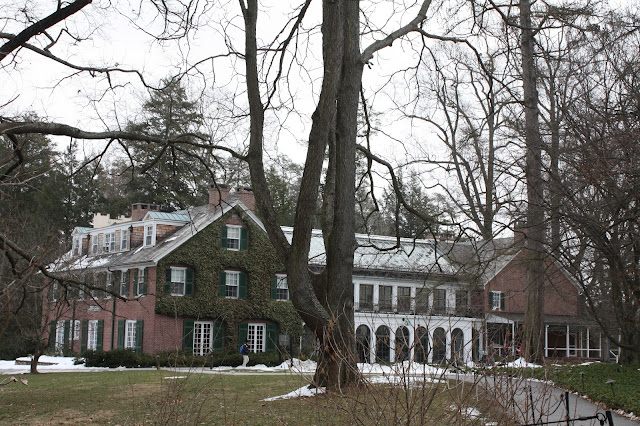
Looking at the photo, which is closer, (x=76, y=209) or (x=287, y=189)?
(x=76, y=209)

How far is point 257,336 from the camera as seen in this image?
35.9m

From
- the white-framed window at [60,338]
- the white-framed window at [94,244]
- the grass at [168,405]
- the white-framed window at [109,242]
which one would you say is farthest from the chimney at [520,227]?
the white-framed window at [60,338]

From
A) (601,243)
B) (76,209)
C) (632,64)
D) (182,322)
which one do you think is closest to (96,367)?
(182,322)

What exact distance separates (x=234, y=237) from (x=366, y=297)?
906 centimetres

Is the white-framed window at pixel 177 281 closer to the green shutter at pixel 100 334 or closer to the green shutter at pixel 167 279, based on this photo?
the green shutter at pixel 167 279

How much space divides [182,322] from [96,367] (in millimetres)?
4165

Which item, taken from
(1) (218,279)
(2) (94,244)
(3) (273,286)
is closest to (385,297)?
(3) (273,286)

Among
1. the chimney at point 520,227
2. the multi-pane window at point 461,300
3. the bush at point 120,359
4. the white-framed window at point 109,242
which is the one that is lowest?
the bush at point 120,359

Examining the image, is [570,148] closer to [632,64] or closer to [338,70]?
[632,64]

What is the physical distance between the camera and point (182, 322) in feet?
107

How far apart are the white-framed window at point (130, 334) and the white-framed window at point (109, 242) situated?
5949 mm

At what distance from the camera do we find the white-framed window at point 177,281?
1343 inches

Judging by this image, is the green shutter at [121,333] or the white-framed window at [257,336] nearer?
the green shutter at [121,333]

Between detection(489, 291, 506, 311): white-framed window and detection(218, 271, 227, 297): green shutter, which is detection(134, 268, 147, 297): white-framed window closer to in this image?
detection(218, 271, 227, 297): green shutter
